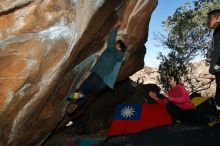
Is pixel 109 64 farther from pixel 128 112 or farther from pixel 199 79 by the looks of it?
pixel 199 79

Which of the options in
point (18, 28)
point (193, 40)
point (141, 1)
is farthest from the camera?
point (193, 40)

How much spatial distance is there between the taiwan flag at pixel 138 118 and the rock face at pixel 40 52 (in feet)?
7.19

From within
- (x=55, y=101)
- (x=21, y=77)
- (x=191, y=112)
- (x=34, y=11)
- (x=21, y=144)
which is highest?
(x=34, y=11)

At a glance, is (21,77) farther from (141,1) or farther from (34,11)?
(141,1)

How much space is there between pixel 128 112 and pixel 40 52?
480 cm

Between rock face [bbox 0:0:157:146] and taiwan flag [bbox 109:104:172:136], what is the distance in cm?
219

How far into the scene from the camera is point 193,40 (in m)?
21.8

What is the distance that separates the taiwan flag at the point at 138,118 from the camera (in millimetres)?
10883

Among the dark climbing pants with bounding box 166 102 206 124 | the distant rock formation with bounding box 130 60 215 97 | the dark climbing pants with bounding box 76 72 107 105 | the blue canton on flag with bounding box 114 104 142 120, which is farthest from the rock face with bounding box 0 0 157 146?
the distant rock formation with bounding box 130 60 215 97

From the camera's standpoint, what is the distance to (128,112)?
37.9 feet

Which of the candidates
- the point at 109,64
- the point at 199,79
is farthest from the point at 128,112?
the point at 199,79

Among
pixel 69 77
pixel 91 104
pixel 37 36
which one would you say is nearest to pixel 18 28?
pixel 37 36

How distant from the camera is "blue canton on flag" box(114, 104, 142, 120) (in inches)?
448

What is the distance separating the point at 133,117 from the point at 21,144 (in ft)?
12.0
